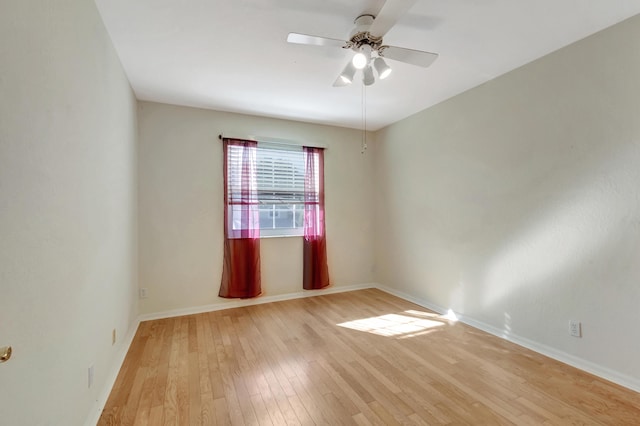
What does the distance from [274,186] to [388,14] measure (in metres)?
2.67

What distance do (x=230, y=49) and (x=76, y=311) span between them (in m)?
2.06

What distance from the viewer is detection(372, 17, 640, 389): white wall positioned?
202 centimetres

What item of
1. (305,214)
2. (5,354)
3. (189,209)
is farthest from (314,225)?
(5,354)

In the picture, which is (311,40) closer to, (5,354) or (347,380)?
(5,354)

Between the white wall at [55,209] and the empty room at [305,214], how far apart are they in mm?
12

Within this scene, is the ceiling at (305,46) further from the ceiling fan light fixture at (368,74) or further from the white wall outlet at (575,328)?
the white wall outlet at (575,328)

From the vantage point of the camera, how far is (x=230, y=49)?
2289 mm

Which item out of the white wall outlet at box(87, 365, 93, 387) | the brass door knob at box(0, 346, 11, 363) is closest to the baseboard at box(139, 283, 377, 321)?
the white wall outlet at box(87, 365, 93, 387)

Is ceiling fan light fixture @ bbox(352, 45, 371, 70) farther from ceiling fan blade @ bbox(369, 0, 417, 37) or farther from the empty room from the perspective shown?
ceiling fan blade @ bbox(369, 0, 417, 37)

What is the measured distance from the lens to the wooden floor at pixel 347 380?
173cm

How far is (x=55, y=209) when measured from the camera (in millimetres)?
1234

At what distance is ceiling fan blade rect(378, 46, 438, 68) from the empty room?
2 cm

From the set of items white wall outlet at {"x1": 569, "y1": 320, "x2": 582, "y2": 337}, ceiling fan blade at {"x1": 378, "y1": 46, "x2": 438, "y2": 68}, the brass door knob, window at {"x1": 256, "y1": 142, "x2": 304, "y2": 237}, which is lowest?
white wall outlet at {"x1": 569, "y1": 320, "x2": 582, "y2": 337}

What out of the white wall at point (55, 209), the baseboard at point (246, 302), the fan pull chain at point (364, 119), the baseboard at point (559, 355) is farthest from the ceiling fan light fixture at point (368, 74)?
the baseboard at point (246, 302)
